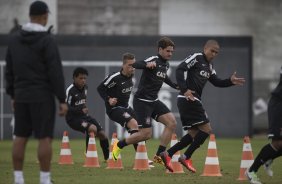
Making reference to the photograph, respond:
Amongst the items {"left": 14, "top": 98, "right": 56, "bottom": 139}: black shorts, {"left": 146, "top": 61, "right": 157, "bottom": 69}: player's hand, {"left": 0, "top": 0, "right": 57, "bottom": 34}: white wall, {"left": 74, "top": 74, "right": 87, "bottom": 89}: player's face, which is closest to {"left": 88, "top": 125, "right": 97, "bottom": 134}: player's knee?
{"left": 74, "top": 74, "right": 87, "bottom": 89}: player's face

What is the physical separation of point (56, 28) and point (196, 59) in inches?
867

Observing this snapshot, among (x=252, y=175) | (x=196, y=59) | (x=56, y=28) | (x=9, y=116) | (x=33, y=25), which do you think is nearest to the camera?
(x=33, y=25)

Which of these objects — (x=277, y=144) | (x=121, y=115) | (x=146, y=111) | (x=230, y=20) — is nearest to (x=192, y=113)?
(x=146, y=111)

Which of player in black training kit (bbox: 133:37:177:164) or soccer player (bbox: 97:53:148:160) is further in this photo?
soccer player (bbox: 97:53:148:160)

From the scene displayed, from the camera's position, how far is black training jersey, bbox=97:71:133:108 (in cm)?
1798

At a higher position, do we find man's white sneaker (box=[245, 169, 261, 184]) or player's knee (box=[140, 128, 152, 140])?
player's knee (box=[140, 128, 152, 140])

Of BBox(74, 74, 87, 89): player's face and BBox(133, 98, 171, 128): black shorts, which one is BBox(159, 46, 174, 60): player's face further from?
BBox(74, 74, 87, 89): player's face

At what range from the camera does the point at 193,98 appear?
15484 mm

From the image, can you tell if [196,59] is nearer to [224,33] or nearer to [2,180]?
[2,180]

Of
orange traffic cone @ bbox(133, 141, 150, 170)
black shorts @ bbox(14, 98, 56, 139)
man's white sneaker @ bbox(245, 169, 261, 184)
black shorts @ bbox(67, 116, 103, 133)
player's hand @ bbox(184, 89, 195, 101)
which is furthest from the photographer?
black shorts @ bbox(67, 116, 103, 133)

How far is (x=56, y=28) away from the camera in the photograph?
37.4 metres

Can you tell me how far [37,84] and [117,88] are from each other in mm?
6639

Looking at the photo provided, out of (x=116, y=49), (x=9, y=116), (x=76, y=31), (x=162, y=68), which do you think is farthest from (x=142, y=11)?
(x=162, y=68)

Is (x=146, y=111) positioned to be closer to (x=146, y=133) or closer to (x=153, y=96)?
(x=153, y=96)
